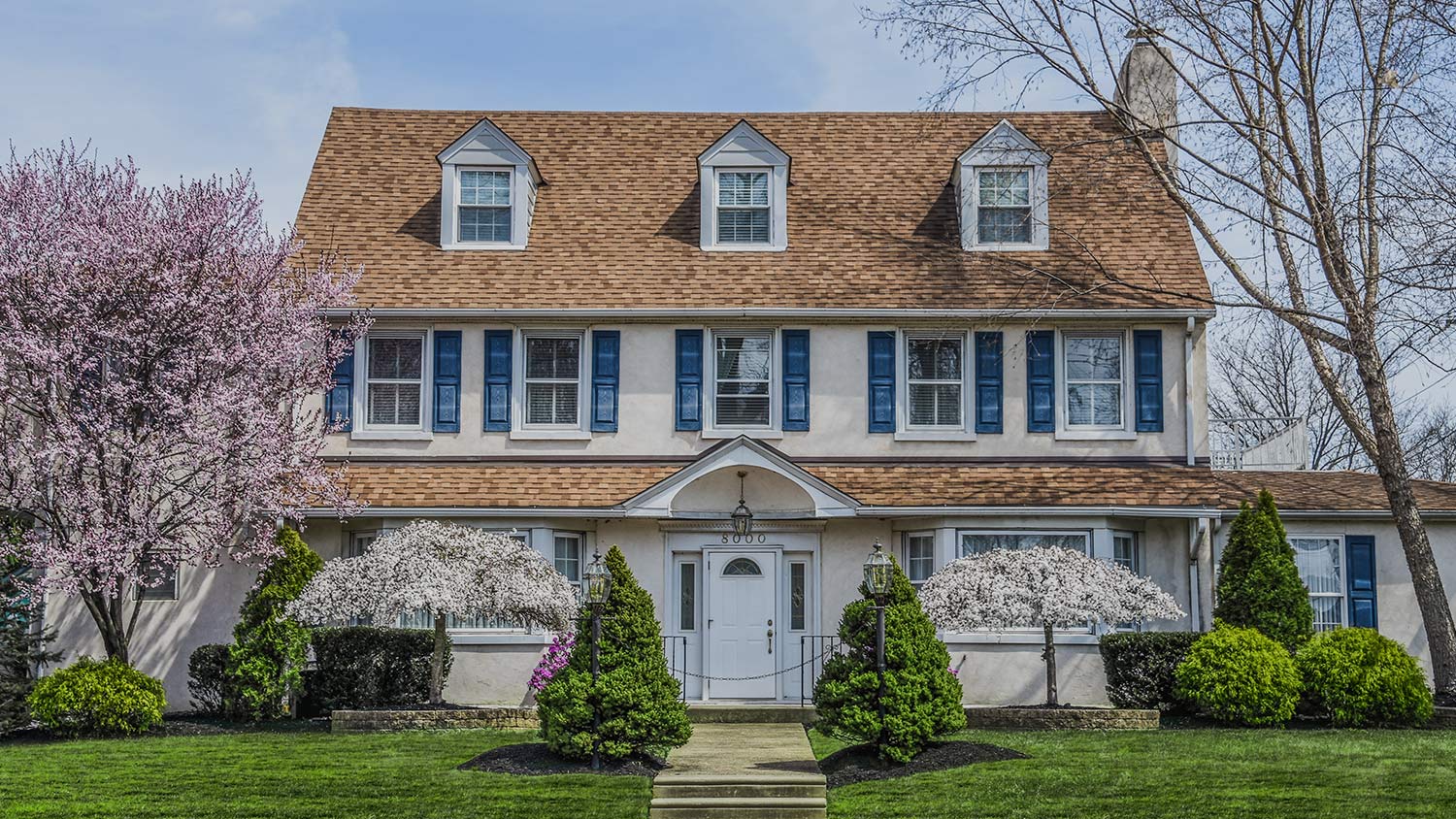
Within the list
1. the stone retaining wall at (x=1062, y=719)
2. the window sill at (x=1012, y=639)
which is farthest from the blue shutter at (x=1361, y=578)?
the stone retaining wall at (x=1062, y=719)

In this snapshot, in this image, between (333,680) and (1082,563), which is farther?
(333,680)

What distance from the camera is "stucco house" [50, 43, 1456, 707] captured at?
64.0ft

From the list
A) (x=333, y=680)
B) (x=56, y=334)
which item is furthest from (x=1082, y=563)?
(x=56, y=334)

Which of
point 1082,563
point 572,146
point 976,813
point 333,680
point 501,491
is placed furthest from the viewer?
point 572,146

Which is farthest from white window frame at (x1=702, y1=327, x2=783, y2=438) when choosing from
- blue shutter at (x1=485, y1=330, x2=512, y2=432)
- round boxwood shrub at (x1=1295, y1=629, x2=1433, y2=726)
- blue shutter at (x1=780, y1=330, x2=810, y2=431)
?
round boxwood shrub at (x1=1295, y1=629, x2=1433, y2=726)

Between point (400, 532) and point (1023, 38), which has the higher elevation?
point (1023, 38)

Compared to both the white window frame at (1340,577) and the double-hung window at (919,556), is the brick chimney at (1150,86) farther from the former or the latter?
the double-hung window at (919,556)

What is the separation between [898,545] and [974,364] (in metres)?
2.75

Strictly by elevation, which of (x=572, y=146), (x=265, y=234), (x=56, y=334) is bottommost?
(x=56, y=334)

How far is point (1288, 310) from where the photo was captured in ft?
60.9

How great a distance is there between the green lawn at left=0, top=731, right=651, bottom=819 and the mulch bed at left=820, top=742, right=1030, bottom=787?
6.13 ft

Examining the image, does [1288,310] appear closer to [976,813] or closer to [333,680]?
[976,813]

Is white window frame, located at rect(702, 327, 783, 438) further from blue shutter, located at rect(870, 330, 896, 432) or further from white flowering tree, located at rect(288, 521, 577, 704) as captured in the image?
white flowering tree, located at rect(288, 521, 577, 704)

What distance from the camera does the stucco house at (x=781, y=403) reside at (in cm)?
1952
